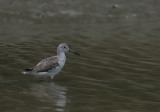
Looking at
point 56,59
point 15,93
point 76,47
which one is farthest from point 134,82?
point 76,47

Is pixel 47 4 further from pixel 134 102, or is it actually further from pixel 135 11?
pixel 134 102

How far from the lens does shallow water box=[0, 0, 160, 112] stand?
17188 millimetres

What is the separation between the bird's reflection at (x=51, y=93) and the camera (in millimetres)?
17109

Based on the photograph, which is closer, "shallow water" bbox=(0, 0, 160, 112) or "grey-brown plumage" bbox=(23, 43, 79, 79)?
"shallow water" bbox=(0, 0, 160, 112)

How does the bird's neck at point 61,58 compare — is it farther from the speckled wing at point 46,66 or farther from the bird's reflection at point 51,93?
the bird's reflection at point 51,93

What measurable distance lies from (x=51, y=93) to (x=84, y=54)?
737cm

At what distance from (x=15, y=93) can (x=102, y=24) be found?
17.6 metres

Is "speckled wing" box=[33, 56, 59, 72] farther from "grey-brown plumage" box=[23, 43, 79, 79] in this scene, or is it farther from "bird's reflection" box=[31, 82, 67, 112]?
"bird's reflection" box=[31, 82, 67, 112]

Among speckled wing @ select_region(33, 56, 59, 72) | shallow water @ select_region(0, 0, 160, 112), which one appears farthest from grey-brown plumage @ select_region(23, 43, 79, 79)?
shallow water @ select_region(0, 0, 160, 112)

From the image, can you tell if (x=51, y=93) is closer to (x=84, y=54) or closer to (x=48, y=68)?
(x=48, y=68)

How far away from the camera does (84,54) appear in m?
25.5

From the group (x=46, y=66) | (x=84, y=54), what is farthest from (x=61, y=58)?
(x=84, y=54)

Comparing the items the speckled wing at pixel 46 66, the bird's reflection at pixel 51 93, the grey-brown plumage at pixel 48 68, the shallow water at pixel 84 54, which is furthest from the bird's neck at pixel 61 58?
the bird's reflection at pixel 51 93

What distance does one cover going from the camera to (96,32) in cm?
3212
